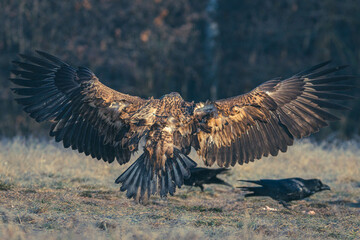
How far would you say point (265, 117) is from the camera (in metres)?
6.99

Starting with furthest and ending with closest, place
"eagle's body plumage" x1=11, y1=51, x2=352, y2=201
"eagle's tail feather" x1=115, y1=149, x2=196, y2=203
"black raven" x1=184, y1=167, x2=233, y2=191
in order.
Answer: "black raven" x1=184, y1=167, x2=233, y2=191 → "eagle's body plumage" x1=11, y1=51, x2=352, y2=201 → "eagle's tail feather" x1=115, y1=149, x2=196, y2=203

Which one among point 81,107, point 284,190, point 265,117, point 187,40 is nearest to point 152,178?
point 81,107

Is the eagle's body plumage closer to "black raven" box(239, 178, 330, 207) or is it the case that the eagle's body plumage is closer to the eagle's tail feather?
the eagle's tail feather

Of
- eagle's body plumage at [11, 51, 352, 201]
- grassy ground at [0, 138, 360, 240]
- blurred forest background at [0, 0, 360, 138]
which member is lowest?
grassy ground at [0, 138, 360, 240]

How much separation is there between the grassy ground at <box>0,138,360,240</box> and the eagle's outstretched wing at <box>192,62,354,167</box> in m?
0.81

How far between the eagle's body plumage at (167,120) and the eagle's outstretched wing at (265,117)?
13 mm

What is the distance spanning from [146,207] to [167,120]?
48.9 inches

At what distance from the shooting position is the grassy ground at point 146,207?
18.2 ft

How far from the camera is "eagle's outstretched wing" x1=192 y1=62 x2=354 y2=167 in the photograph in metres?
6.85

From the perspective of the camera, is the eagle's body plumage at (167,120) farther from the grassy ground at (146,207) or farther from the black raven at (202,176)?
the black raven at (202,176)

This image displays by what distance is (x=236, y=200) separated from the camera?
7.95 m

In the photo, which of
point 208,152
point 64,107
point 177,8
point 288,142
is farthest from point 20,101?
point 177,8

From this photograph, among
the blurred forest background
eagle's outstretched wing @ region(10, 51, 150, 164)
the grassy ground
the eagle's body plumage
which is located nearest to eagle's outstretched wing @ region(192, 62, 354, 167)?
the eagle's body plumage

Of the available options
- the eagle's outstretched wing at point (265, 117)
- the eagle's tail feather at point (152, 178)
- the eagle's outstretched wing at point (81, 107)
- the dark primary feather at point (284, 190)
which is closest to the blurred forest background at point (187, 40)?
the eagle's outstretched wing at point (81, 107)
